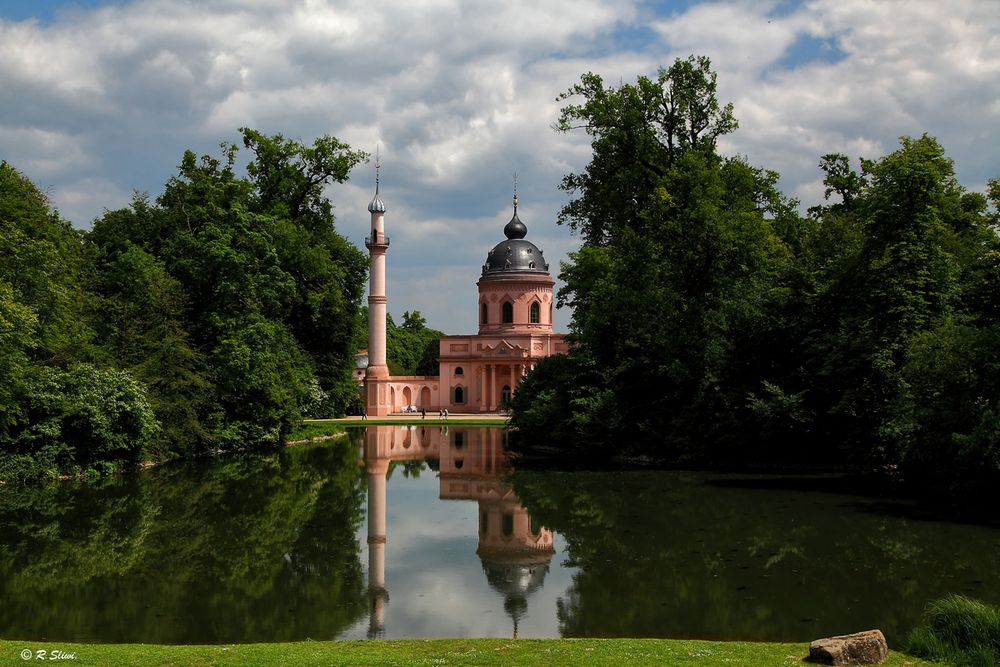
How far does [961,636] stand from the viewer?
791 cm

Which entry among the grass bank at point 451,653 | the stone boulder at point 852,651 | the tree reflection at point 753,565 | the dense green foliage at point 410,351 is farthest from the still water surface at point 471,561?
the dense green foliage at point 410,351

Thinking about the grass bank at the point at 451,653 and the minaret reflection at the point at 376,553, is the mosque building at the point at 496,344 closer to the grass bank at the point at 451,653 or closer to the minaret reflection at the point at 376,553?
the minaret reflection at the point at 376,553

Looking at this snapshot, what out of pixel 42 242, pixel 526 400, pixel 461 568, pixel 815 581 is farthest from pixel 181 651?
pixel 526 400

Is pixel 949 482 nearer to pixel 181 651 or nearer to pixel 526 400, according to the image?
pixel 181 651

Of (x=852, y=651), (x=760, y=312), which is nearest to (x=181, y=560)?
(x=852, y=651)

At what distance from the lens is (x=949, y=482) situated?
18250mm

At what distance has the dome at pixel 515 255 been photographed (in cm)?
6944

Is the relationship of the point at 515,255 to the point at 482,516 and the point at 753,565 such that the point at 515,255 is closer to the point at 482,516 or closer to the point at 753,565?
→ the point at 482,516

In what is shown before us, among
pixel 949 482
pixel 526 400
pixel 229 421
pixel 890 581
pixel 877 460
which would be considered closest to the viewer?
pixel 890 581

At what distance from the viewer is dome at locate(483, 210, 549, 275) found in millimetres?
69438

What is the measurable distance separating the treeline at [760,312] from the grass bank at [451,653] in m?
9.66

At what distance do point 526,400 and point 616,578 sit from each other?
22.3m

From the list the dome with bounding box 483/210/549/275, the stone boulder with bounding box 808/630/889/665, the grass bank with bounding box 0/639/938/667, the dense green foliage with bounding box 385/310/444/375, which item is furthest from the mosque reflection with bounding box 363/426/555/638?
the dense green foliage with bounding box 385/310/444/375

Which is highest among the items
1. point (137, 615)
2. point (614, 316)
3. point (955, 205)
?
point (955, 205)
